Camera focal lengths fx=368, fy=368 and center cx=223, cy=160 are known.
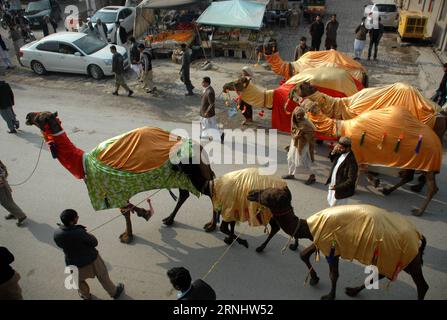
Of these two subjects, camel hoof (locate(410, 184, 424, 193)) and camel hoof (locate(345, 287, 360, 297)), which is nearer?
camel hoof (locate(345, 287, 360, 297))

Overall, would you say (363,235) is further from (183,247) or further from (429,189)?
(183,247)

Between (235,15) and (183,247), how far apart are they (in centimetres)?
963

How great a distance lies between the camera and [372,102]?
677 centimetres

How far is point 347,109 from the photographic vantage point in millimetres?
6789

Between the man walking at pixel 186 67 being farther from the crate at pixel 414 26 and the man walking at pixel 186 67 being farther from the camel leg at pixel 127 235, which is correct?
the crate at pixel 414 26

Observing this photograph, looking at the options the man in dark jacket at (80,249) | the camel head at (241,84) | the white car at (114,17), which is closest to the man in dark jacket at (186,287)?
the man in dark jacket at (80,249)

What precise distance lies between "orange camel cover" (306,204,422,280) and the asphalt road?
94cm

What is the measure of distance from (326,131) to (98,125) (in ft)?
19.4

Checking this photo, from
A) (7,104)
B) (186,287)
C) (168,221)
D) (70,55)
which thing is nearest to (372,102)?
(168,221)

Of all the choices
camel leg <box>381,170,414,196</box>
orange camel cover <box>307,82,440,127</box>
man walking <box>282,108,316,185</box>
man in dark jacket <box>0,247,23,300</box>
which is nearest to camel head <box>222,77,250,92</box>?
orange camel cover <box>307,82,440,127</box>

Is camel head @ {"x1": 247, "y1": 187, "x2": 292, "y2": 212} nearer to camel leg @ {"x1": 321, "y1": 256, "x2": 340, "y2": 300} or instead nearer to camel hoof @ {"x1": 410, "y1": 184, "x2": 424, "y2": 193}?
camel leg @ {"x1": 321, "y1": 256, "x2": 340, "y2": 300}

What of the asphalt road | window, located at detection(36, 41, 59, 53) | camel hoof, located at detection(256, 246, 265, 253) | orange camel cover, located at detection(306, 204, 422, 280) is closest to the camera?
orange camel cover, located at detection(306, 204, 422, 280)

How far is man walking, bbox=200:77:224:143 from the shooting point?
7.79 meters

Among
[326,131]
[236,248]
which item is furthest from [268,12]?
[236,248]
